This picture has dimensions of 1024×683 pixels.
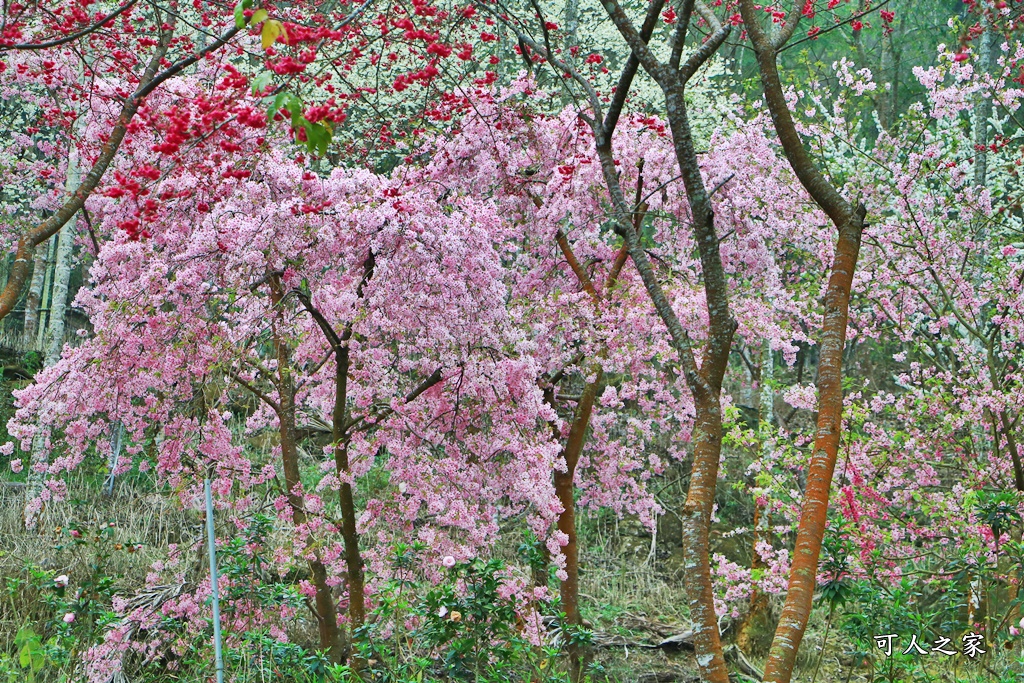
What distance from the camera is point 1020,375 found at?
23.5 feet

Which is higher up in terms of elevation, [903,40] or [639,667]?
[903,40]

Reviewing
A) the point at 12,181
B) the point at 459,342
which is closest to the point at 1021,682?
the point at 459,342

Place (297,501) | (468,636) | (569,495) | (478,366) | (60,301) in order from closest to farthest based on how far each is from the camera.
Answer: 1. (468,636)
2. (478,366)
3. (297,501)
4. (569,495)
5. (60,301)

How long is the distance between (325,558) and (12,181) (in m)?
8.61

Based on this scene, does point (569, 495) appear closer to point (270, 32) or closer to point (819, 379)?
point (819, 379)

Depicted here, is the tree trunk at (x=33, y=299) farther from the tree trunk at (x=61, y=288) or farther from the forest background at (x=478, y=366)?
the forest background at (x=478, y=366)

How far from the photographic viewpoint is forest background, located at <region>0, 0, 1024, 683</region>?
4.60 meters

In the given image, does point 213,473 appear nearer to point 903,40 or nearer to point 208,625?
point 208,625

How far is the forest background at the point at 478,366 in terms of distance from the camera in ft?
15.1

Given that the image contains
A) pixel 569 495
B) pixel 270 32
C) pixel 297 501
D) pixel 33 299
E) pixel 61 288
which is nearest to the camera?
pixel 270 32

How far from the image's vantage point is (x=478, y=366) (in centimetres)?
579

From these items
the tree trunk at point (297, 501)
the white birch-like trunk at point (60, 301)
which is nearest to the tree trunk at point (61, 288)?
the white birch-like trunk at point (60, 301)

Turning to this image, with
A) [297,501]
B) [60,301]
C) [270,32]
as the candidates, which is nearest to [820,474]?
[270,32]

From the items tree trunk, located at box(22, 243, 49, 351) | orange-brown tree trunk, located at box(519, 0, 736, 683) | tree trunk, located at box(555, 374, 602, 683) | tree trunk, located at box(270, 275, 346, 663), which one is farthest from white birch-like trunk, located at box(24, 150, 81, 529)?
orange-brown tree trunk, located at box(519, 0, 736, 683)
